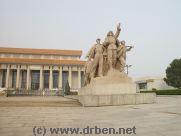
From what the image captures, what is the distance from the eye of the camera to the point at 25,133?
459 centimetres

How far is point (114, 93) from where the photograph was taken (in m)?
12.0

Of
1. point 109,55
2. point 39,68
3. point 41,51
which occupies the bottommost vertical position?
point 109,55

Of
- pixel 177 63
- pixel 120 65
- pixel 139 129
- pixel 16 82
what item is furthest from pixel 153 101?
pixel 16 82

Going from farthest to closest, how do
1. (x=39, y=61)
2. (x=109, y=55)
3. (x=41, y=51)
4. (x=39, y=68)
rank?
(x=41, y=51) → (x=39, y=68) → (x=39, y=61) → (x=109, y=55)

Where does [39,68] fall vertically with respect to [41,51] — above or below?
below

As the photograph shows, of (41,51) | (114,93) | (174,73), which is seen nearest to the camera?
(114,93)

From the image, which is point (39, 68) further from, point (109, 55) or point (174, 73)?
point (109, 55)

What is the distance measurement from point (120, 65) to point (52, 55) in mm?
49738

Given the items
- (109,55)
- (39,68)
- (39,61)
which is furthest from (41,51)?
(109,55)

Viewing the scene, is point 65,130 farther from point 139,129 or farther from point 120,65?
point 120,65

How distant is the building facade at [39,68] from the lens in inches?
2199

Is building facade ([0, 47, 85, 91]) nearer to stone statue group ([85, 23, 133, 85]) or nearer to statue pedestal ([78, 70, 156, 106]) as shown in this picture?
stone statue group ([85, 23, 133, 85])

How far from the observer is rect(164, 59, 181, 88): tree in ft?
Answer: 153

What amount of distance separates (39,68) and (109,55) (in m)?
46.1
